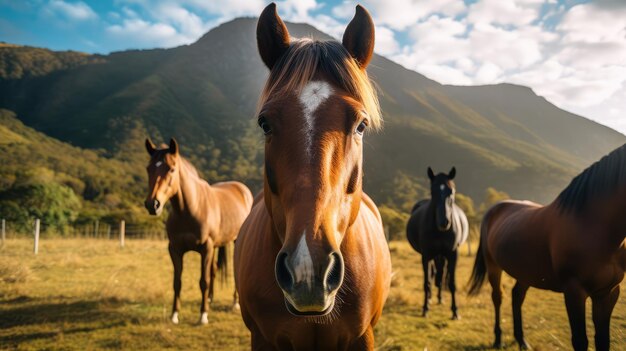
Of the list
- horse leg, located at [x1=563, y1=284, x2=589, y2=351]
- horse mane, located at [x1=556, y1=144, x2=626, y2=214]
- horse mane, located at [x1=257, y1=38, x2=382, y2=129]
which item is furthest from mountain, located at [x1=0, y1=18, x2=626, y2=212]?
horse mane, located at [x1=257, y1=38, x2=382, y2=129]

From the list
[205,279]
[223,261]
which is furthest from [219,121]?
[205,279]

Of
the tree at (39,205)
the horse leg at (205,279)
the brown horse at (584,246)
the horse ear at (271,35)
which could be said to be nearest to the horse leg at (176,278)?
the horse leg at (205,279)

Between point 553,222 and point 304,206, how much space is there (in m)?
4.09

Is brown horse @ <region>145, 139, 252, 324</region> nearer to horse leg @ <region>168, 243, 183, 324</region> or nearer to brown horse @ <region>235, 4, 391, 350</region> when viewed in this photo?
horse leg @ <region>168, 243, 183, 324</region>

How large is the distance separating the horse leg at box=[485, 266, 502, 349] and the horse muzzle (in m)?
5.42

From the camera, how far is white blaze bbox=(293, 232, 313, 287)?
1150 millimetres

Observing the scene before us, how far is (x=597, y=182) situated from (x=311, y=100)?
3.92 metres

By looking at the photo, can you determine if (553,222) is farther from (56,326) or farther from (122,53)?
(122,53)

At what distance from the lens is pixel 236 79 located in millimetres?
114562

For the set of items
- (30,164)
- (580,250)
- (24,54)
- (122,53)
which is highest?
(122,53)

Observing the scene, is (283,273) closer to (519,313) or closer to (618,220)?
(618,220)

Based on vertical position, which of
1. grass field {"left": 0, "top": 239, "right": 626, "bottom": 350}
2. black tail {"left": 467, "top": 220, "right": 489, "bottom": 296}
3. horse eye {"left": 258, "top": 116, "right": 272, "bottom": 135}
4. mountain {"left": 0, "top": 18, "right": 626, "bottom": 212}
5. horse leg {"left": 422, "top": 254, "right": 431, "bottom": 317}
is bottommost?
grass field {"left": 0, "top": 239, "right": 626, "bottom": 350}

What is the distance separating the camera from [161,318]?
19.5 ft

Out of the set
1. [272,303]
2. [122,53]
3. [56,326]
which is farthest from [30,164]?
[122,53]
